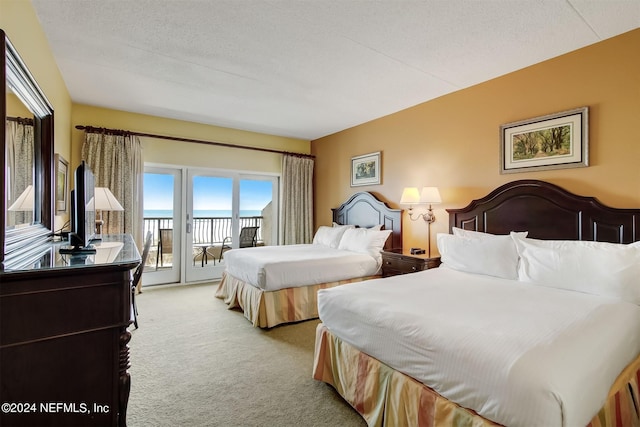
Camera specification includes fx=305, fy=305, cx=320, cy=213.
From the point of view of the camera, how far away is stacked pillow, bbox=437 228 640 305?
1.96 meters

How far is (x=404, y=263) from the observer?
11.8 feet

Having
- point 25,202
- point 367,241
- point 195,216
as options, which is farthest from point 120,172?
point 367,241

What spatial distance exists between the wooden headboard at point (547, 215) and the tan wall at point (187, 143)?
3591 mm

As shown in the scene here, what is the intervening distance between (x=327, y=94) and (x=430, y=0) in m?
1.80

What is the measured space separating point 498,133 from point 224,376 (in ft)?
11.4

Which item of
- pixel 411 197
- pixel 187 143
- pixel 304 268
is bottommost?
pixel 304 268

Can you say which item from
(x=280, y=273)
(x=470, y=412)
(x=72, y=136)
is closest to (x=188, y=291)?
(x=280, y=273)

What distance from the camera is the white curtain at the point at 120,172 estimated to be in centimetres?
414

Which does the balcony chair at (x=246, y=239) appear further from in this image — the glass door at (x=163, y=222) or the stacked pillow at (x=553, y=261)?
the stacked pillow at (x=553, y=261)

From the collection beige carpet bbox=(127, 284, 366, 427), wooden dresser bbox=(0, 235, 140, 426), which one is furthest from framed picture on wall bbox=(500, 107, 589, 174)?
wooden dresser bbox=(0, 235, 140, 426)

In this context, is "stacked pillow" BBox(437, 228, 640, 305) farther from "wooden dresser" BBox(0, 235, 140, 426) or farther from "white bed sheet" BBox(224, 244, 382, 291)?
"wooden dresser" BBox(0, 235, 140, 426)

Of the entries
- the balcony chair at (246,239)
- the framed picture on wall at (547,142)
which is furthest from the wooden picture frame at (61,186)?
the framed picture on wall at (547,142)

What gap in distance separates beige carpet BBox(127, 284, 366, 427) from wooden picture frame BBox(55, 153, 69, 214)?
1466mm

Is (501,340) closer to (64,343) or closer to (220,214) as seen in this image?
(64,343)
